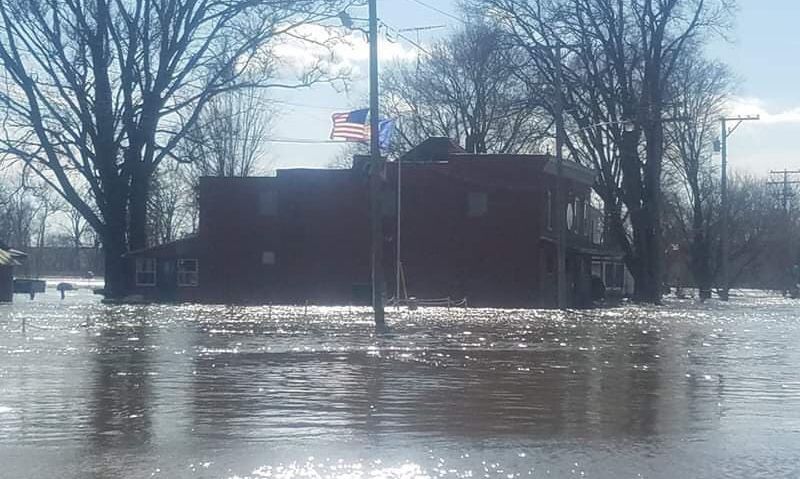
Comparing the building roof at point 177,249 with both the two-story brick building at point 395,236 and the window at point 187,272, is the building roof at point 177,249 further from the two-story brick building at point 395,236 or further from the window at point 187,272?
the window at point 187,272

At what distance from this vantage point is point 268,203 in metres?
58.2

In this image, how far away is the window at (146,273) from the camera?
63.7m

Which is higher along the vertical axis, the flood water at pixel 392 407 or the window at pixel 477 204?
the window at pixel 477 204

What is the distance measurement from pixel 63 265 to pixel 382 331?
15456 cm

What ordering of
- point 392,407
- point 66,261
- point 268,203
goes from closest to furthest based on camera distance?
1. point 392,407
2. point 268,203
3. point 66,261

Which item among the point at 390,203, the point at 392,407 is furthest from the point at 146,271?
the point at 392,407

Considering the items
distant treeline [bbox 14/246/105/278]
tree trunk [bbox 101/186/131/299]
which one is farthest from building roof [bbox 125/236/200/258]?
distant treeline [bbox 14/246/105/278]

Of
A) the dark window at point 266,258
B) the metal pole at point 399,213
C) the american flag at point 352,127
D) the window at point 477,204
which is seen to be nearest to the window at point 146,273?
the dark window at point 266,258

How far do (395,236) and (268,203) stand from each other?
7219 millimetres

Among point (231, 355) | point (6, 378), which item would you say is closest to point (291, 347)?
point (231, 355)

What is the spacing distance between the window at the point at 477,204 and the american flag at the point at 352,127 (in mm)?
21884

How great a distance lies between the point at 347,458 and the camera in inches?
388

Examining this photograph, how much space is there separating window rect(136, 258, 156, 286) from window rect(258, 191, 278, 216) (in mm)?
8682

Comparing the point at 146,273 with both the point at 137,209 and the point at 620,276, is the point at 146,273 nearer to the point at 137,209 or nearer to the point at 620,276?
the point at 137,209
